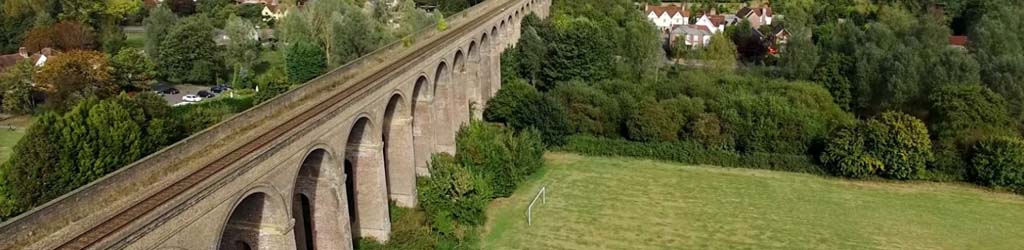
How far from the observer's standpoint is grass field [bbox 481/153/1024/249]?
29.1 meters

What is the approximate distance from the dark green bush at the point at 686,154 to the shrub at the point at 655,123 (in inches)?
16.2

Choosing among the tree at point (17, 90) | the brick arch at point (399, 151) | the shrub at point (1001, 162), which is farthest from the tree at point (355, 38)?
the shrub at point (1001, 162)

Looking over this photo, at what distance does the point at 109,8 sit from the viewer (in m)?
82.0

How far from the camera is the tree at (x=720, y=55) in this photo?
2163 inches

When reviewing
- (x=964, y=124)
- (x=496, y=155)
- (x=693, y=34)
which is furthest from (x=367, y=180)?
(x=693, y=34)

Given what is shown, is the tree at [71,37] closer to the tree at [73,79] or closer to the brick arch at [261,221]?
the tree at [73,79]

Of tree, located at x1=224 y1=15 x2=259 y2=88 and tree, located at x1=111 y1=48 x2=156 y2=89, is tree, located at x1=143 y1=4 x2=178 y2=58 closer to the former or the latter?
tree, located at x1=224 y1=15 x2=259 y2=88

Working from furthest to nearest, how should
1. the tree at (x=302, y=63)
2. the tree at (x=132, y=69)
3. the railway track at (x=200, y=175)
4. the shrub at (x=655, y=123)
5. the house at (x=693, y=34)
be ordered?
the house at (x=693, y=34) < the tree at (x=302, y=63) < the tree at (x=132, y=69) < the shrub at (x=655, y=123) < the railway track at (x=200, y=175)

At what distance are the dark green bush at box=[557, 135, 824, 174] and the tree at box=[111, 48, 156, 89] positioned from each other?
32074 mm

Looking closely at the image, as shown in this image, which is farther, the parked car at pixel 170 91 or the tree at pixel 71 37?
the tree at pixel 71 37

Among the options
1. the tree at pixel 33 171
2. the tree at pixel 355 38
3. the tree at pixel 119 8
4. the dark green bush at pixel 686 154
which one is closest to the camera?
the tree at pixel 33 171

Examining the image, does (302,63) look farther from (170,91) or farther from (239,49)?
(170,91)

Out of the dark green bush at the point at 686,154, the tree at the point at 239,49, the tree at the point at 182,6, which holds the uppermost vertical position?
the tree at the point at 182,6

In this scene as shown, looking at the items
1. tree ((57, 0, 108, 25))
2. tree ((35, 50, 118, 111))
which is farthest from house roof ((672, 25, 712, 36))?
tree ((57, 0, 108, 25))
